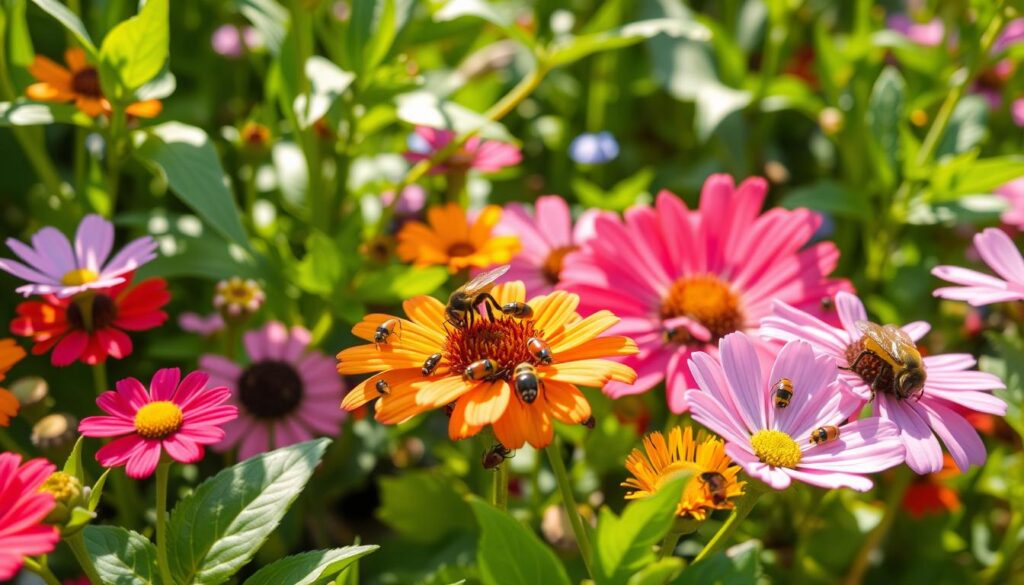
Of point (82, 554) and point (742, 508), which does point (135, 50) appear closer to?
point (82, 554)

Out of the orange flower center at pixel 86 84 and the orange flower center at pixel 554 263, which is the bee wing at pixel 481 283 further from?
the orange flower center at pixel 86 84

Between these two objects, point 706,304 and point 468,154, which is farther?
point 468,154

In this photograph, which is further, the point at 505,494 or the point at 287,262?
the point at 287,262

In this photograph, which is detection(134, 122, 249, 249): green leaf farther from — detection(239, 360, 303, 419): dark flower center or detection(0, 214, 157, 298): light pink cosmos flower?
detection(239, 360, 303, 419): dark flower center

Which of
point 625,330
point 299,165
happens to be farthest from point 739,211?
point 299,165

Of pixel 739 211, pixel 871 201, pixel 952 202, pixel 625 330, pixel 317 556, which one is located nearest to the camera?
pixel 317 556

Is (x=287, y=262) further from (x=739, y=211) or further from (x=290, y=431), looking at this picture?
(x=739, y=211)

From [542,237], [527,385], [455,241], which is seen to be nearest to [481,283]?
[527,385]
